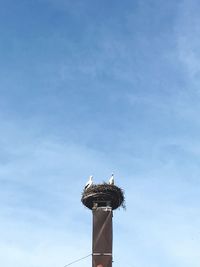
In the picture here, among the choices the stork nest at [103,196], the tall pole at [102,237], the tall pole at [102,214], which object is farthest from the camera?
the stork nest at [103,196]

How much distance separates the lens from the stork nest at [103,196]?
35.5 meters

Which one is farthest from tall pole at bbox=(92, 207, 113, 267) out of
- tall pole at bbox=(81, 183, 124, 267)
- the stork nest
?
the stork nest

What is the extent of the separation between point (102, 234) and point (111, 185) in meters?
3.11

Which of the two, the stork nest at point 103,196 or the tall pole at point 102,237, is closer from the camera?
the tall pole at point 102,237

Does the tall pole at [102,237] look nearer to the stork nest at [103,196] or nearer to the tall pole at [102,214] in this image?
the tall pole at [102,214]

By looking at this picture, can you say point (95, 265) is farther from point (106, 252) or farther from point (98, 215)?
point (98, 215)

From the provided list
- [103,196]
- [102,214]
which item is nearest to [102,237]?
[102,214]

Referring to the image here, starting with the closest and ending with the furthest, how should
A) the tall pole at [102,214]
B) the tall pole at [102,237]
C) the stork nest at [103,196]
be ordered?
the tall pole at [102,237] → the tall pole at [102,214] → the stork nest at [103,196]

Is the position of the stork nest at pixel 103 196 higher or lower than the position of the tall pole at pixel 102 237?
higher

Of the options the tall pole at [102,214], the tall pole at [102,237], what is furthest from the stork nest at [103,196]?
the tall pole at [102,237]

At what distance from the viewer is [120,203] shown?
118 feet

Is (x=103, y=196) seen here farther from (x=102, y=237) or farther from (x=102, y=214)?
(x=102, y=237)

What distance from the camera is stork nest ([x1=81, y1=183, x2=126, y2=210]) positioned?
116 feet

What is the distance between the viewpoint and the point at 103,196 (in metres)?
35.6
